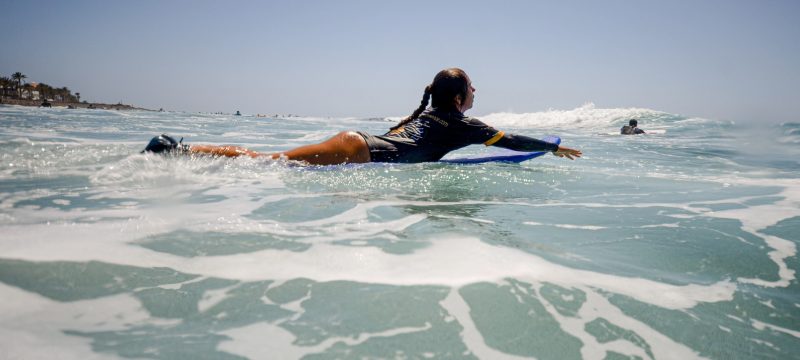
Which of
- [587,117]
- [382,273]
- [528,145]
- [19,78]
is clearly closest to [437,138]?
[528,145]

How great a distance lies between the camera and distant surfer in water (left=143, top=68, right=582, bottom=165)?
446cm

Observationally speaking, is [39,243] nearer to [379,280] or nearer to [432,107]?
[379,280]

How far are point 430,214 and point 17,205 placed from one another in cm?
263

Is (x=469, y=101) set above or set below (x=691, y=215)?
above

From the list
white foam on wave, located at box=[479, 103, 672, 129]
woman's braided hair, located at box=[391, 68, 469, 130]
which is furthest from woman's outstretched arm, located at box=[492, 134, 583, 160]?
white foam on wave, located at box=[479, 103, 672, 129]

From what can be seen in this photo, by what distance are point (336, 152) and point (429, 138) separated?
1.13 metres

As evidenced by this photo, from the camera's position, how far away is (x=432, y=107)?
192 inches

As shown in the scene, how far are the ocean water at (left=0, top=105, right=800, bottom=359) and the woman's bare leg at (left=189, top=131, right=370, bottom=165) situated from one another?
3.31ft

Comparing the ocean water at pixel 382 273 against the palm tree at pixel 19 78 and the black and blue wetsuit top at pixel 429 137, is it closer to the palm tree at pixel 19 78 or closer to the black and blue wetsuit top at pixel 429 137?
the black and blue wetsuit top at pixel 429 137

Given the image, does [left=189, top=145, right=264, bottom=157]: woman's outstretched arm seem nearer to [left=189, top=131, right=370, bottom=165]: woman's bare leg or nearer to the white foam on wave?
[left=189, top=131, right=370, bottom=165]: woman's bare leg

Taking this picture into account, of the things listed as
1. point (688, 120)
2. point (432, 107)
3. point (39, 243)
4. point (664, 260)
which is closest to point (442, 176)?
point (432, 107)

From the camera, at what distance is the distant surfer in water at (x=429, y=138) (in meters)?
4.46

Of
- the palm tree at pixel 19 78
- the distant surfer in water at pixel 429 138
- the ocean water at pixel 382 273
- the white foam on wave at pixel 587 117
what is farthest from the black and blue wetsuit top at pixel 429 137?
the palm tree at pixel 19 78

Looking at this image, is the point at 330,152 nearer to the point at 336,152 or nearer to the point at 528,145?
the point at 336,152
